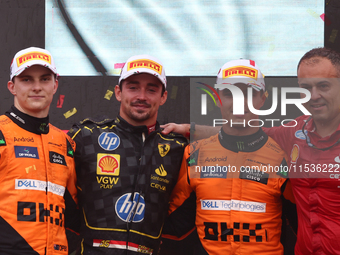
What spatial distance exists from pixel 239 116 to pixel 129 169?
32.7 inches

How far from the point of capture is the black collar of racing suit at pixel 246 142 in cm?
230

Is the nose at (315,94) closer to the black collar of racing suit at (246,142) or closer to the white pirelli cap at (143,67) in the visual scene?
the black collar of racing suit at (246,142)

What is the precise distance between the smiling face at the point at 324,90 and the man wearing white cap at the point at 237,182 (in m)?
0.37

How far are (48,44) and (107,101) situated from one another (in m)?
0.75

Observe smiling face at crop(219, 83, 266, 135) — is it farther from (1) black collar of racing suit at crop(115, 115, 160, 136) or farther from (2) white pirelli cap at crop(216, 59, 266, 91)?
(1) black collar of racing suit at crop(115, 115, 160, 136)

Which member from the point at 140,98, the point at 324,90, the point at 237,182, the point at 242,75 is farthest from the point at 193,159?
the point at 324,90

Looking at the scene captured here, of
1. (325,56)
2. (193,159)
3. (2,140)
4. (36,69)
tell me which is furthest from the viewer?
(193,159)

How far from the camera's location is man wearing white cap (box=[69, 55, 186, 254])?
7.14ft

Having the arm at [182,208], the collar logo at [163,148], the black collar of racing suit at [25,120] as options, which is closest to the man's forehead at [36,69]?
the black collar of racing suit at [25,120]

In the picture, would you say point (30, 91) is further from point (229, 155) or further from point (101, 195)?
point (229, 155)

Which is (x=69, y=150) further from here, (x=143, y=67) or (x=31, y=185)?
(x=143, y=67)

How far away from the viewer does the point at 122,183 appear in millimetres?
2246

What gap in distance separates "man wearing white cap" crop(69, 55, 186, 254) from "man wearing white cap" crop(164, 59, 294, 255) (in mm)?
203

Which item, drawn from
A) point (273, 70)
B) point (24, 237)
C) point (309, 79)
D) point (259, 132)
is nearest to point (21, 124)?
point (24, 237)
